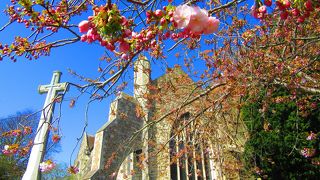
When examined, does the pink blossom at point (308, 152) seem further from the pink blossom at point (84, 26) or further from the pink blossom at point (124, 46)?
the pink blossom at point (84, 26)

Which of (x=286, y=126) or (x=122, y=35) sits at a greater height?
(x=286, y=126)

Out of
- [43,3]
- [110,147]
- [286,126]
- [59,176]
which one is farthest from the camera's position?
[59,176]

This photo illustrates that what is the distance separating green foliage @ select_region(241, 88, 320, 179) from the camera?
698 cm

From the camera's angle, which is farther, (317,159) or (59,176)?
(59,176)

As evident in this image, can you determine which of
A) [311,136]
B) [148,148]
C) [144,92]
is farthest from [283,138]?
[144,92]

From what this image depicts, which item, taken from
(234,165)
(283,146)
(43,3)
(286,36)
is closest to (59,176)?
(234,165)

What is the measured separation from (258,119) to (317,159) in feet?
5.97

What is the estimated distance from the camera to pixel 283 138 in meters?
7.45

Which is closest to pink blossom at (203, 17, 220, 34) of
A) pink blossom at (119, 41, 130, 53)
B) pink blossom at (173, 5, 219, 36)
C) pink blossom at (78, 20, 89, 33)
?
pink blossom at (173, 5, 219, 36)

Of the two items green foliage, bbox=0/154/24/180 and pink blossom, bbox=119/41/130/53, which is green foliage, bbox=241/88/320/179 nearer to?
pink blossom, bbox=119/41/130/53

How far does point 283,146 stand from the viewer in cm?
731

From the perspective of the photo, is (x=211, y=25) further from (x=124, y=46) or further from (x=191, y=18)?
(x=124, y=46)

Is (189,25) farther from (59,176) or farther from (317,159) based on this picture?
(59,176)

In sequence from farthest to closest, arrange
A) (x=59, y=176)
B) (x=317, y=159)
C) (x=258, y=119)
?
Result: (x=59, y=176) < (x=258, y=119) < (x=317, y=159)
